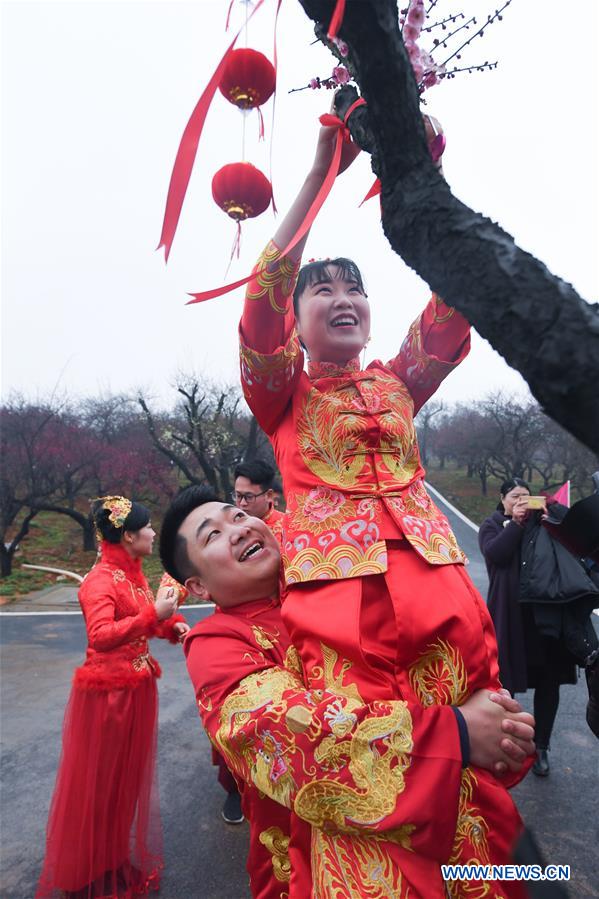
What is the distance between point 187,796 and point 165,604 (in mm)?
1581

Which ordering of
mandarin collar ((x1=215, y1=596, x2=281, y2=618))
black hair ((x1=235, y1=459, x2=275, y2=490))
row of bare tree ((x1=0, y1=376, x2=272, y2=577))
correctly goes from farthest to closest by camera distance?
row of bare tree ((x1=0, y1=376, x2=272, y2=577)) < black hair ((x1=235, y1=459, x2=275, y2=490)) < mandarin collar ((x1=215, y1=596, x2=281, y2=618))

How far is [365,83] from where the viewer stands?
0.80 m

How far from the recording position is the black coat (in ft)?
10.9

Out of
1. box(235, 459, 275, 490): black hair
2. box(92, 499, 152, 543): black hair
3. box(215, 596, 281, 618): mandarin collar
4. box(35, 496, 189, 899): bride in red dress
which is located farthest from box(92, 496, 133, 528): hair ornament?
box(215, 596, 281, 618): mandarin collar

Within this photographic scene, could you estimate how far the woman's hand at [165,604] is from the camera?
297 cm

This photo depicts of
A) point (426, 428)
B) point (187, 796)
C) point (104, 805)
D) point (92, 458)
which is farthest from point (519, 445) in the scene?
point (104, 805)

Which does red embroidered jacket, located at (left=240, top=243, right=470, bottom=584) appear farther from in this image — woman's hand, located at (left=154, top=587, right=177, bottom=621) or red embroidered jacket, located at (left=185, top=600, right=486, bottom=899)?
woman's hand, located at (left=154, top=587, right=177, bottom=621)

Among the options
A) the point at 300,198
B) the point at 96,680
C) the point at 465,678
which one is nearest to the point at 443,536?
the point at 465,678

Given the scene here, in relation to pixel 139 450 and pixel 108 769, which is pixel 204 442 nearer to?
pixel 139 450

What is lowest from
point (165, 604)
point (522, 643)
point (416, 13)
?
point (522, 643)

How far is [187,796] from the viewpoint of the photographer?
3.49 m

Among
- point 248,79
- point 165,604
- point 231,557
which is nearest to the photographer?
point 231,557

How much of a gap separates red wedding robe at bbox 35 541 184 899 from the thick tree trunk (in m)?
2.67

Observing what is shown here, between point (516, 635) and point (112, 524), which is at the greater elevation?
point (112, 524)
